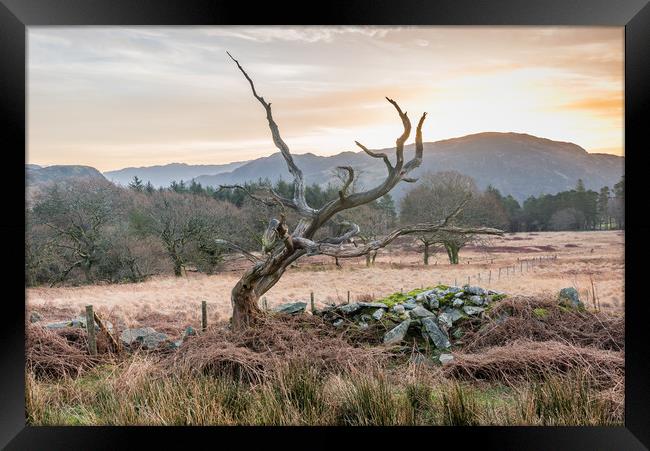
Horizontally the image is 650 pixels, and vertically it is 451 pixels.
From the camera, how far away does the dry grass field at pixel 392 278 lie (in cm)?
999

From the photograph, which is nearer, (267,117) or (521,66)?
(267,117)

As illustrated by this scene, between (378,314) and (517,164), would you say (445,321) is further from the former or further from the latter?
(517,164)

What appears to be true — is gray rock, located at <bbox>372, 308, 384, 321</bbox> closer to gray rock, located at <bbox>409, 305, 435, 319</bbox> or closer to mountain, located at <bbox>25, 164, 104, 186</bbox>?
gray rock, located at <bbox>409, 305, 435, 319</bbox>

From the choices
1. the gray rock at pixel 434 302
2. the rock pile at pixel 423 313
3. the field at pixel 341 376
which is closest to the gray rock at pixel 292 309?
the rock pile at pixel 423 313

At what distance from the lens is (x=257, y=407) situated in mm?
3561

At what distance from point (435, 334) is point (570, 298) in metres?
2.01

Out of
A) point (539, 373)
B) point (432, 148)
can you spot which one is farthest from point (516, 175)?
point (539, 373)

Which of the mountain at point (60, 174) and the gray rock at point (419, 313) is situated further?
the mountain at point (60, 174)

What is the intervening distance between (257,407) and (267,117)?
2581 millimetres

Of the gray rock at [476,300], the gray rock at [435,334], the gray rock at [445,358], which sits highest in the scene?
the gray rock at [476,300]

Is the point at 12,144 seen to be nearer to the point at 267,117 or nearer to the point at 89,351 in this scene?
the point at 267,117

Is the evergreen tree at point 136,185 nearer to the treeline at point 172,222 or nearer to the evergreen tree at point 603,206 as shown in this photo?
the treeline at point 172,222

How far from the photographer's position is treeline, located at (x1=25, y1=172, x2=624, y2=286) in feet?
39.8

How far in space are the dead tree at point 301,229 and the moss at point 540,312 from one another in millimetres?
1899
